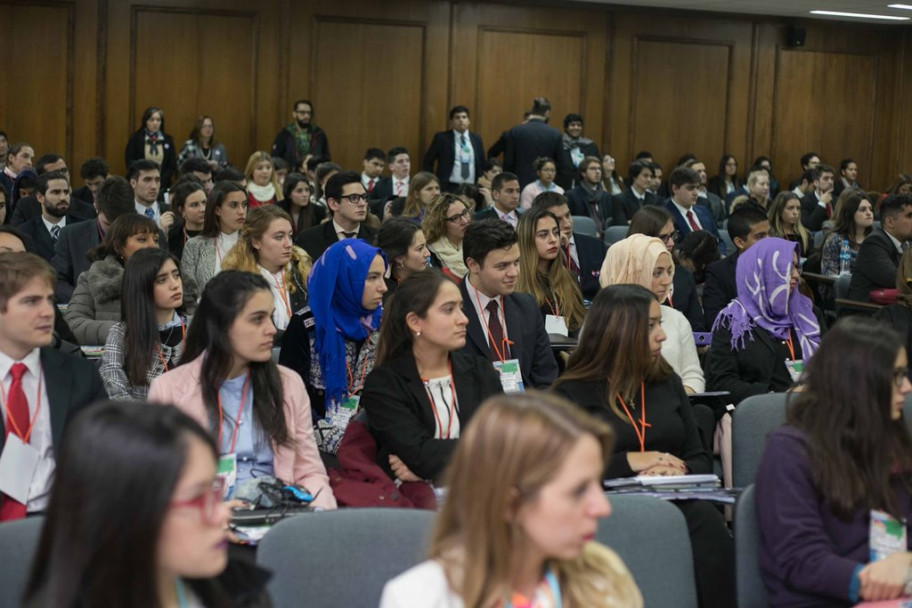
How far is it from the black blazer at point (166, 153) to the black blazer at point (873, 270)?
7137 mm

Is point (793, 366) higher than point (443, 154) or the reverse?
the reverse

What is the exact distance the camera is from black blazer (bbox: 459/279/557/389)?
439 cm

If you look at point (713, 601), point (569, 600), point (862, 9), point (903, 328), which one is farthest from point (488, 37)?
point (569, 600)

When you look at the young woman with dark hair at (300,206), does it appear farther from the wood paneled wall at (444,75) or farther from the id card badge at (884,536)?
the id card badge at (884,536)

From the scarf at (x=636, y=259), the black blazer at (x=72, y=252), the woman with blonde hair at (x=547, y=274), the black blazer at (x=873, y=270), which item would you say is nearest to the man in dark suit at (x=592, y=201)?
the black blazer at (x=873, y=270)

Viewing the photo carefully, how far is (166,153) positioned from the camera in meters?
11.8

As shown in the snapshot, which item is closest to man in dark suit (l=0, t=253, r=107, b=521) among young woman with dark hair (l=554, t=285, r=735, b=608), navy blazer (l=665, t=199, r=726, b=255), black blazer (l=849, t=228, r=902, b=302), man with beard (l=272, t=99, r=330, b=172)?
young woman with dark hair (l=554, t=285, r=735, b=608)

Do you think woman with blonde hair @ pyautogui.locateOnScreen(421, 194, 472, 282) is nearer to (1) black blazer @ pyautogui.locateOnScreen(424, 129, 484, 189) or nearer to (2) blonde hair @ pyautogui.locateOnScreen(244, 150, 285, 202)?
(2) blonde hair @ pyautogui.locateOnScreen(244, 150, 285, 202)

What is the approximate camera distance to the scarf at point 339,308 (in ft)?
12.8

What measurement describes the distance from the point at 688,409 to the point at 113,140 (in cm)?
997

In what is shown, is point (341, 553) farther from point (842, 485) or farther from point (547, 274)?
point (547, 274)

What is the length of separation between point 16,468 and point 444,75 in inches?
436

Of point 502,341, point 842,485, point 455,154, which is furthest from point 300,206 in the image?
point 842,485

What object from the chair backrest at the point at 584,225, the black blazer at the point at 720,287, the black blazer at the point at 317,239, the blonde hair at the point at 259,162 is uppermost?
the blonde hair at the point at 259,162
